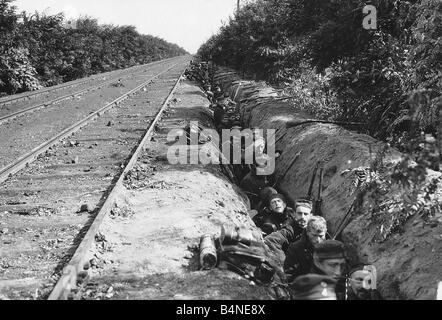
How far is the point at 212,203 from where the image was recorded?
5922 millimetres

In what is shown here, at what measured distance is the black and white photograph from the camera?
12.3ft

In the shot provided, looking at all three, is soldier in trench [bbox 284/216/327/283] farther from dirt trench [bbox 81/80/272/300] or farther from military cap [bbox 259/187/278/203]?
military cap [bbox 259/187/278/203]

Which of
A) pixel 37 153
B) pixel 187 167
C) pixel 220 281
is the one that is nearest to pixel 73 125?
pixel 37 153

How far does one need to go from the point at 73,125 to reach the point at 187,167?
5211mm

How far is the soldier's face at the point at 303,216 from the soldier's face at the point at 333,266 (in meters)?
1.12

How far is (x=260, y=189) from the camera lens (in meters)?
7.57

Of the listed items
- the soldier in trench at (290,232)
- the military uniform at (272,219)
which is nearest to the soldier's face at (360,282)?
the soldier in trench at (290,232)

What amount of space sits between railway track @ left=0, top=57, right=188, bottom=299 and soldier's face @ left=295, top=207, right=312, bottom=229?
2.30 metres

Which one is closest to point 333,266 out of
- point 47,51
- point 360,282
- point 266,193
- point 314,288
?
point 360,282

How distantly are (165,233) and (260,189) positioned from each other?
2989 millimetres

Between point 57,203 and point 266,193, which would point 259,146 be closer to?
point 266,193

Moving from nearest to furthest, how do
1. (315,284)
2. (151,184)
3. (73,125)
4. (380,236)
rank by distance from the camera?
(315,284), (380,236), (151,184), (73,125)

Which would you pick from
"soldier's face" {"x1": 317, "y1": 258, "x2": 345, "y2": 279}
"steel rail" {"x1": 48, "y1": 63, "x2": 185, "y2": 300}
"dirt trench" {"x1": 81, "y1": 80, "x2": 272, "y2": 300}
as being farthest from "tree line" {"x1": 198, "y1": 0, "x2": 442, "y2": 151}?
"steel rail" {"x1": 48, "y1": 63, "x2": 185, "y2": 300}
